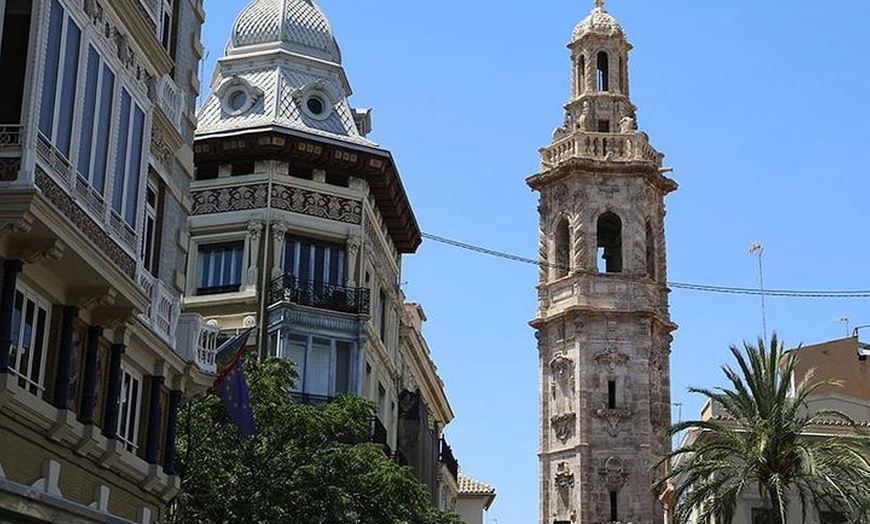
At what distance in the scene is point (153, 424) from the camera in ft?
82.0

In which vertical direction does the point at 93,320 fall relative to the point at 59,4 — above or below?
below

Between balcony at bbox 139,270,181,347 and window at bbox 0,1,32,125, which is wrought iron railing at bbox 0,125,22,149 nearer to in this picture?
window at bbox 0,1,32,125

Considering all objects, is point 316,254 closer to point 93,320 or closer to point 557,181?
point 93,320

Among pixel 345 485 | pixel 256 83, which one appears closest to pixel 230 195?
pixel 256 83

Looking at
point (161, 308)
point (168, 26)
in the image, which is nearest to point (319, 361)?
point (168, 26)

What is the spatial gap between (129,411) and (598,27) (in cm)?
6115

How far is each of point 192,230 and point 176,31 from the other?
16.3 metres

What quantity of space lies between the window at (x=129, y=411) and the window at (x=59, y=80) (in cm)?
537

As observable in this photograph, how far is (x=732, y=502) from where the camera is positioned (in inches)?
1500

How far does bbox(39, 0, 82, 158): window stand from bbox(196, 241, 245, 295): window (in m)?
23.4

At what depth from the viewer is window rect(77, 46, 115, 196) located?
20.2m

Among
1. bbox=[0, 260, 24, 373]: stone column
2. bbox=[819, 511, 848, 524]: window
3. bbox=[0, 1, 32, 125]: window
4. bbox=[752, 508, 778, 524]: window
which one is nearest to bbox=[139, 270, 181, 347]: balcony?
bbox=[0, 260, 24, 373]: stone column

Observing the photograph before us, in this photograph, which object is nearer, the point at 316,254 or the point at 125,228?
the point at 125,228

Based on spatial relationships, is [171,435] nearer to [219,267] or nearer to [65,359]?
[65,359]
